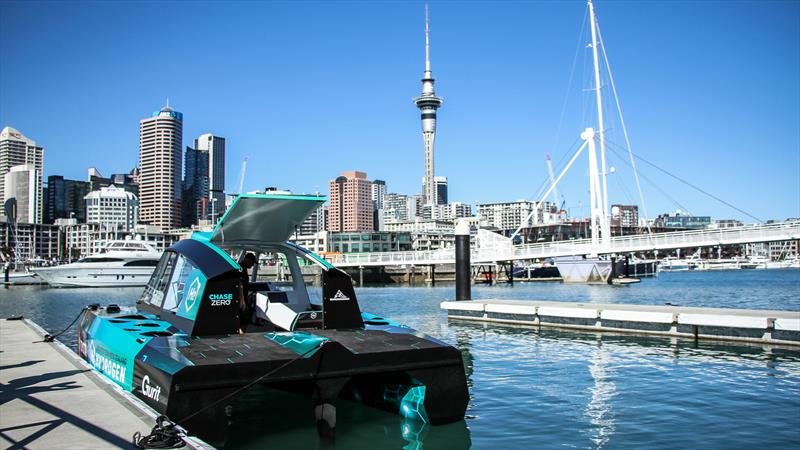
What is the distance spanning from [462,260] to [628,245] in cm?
4395

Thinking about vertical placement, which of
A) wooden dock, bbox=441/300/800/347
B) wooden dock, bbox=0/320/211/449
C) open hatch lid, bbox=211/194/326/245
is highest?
open hatch lid, bbox=211/194/326/245

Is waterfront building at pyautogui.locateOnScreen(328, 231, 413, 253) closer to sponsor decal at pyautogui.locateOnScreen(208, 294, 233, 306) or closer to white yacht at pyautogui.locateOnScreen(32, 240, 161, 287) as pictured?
white yacht at pyautogui.locateOnScreen(32, 240, 161, 287)

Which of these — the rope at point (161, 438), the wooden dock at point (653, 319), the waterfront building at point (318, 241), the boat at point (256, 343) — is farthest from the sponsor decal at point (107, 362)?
the waterfront building at point (318, 241)

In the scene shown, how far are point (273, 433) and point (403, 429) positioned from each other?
181cm

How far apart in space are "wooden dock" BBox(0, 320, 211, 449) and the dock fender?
329cm

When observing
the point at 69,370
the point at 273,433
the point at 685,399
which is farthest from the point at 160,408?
the point at 685,399

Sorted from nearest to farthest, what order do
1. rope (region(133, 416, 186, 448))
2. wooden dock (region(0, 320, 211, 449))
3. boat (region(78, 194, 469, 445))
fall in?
rope (region(133, 416, 186, 448)), wooden dock (region(0, 320, 211, 449)), boat (region(78, 194, 469, 445))

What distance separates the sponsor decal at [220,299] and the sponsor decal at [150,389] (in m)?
1.51

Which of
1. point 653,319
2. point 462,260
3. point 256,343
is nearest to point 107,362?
point 256,343

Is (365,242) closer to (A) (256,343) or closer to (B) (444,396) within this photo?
(A) (256,343)

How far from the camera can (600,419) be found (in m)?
10.1

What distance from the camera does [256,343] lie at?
344 inches

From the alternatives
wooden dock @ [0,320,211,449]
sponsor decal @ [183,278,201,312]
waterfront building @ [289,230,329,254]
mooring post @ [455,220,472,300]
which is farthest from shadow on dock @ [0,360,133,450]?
waterfront building @ [289,230,329,254]

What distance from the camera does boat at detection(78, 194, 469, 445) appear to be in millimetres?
7461
